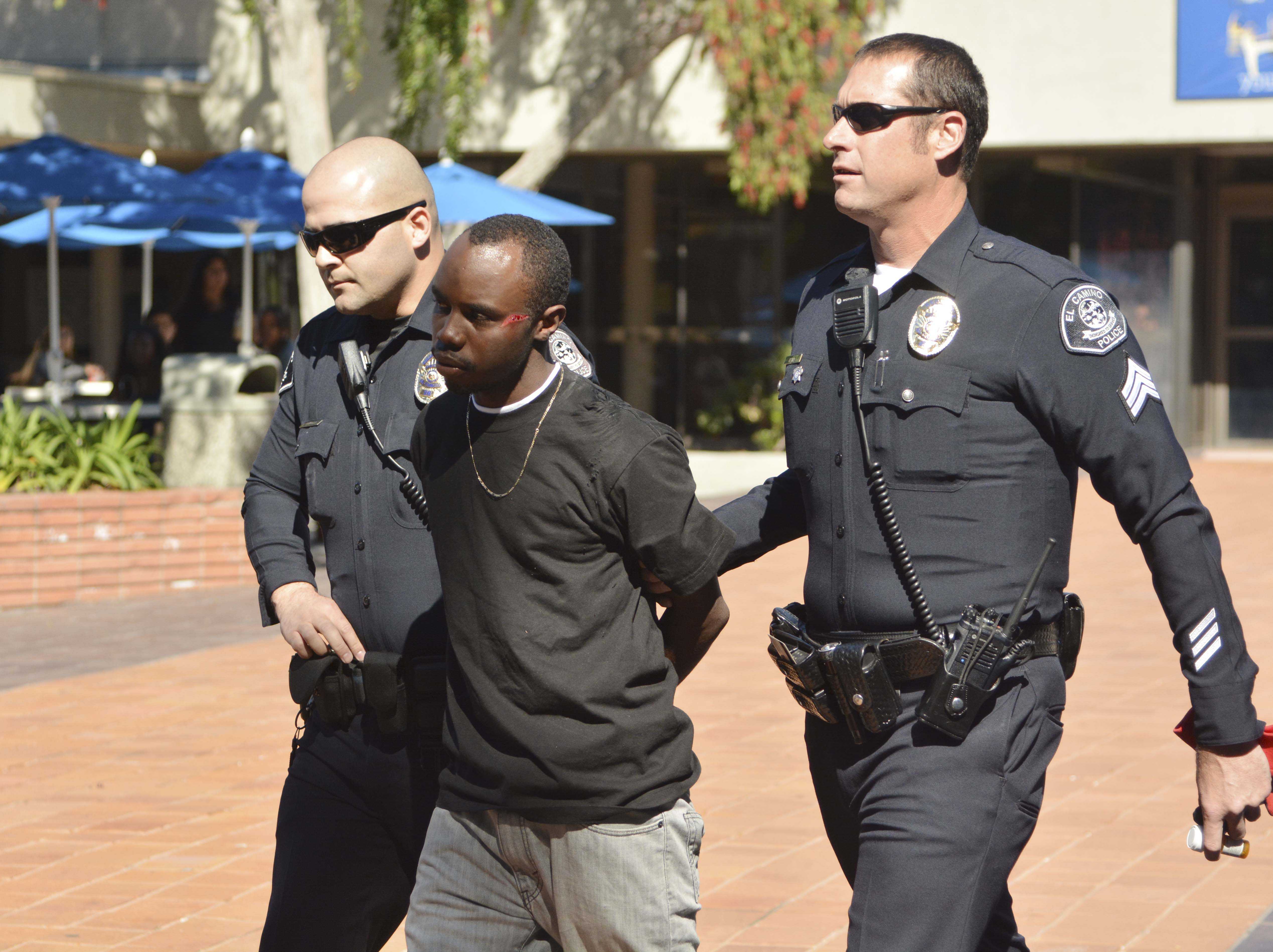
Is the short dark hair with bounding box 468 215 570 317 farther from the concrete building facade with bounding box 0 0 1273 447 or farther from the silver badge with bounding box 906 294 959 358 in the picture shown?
the concrete building facade with bounding box 0 0 1273 447

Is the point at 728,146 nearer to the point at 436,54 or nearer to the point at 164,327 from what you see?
the point at 436,54

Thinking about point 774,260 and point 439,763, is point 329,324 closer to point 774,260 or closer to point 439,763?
point 439,763

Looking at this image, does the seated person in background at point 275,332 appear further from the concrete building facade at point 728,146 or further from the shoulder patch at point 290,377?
the shoulder patch at point 290,377

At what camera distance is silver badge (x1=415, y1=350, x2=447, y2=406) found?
3051mm

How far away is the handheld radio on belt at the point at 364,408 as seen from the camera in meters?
3.02

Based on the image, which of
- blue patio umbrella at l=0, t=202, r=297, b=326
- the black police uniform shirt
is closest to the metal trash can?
blue patio umbrella at l=0, t=202, r=297, b=326

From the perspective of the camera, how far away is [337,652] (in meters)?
2.99

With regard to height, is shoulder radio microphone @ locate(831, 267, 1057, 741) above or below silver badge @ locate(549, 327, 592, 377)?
below

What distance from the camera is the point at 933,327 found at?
283cm

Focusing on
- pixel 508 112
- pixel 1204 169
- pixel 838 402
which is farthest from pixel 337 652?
pixel 1204 169

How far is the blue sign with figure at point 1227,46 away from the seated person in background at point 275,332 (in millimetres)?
9783

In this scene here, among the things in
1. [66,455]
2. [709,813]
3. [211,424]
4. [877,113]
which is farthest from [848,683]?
[211,424]

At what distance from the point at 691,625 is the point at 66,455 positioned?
8240 millimetres

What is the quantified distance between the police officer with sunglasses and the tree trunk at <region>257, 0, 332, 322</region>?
1026 centimetres
